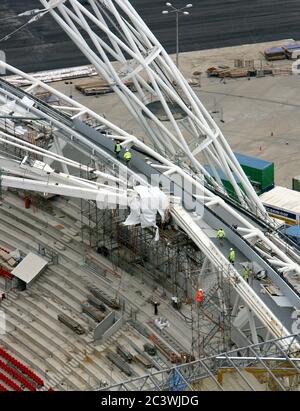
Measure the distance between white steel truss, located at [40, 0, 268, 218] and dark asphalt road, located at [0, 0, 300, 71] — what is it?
49072mm

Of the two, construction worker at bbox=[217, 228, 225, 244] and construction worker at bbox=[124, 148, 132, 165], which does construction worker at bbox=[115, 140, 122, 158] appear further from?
construction worker at bbox=[217, 228, 225, 244]

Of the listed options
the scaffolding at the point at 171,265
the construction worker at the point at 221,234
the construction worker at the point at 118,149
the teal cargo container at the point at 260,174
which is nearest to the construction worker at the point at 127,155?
the construction worker at the point at 118,149

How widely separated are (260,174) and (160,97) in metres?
16.7

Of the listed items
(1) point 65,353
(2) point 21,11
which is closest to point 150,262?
(1) point 65,353

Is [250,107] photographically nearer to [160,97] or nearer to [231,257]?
[160,97]

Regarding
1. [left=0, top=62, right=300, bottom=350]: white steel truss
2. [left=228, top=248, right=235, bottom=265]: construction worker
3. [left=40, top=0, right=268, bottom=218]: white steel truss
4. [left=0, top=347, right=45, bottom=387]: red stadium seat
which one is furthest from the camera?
[left=40, top=0, right=268, bottom=218]: white steel truss

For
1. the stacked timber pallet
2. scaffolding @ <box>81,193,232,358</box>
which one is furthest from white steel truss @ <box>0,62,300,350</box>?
the stacked timber pallet

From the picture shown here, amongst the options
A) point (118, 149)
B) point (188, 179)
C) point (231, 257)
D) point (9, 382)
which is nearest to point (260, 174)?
point (188, 179)

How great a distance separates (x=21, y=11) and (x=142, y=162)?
3213 inches

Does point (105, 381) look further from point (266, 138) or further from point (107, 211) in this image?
point (266, 138)

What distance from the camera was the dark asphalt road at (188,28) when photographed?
134 meters

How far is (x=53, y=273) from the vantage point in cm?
7431

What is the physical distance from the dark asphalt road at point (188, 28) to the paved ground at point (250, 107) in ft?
17.1

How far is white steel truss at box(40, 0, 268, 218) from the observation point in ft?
259
